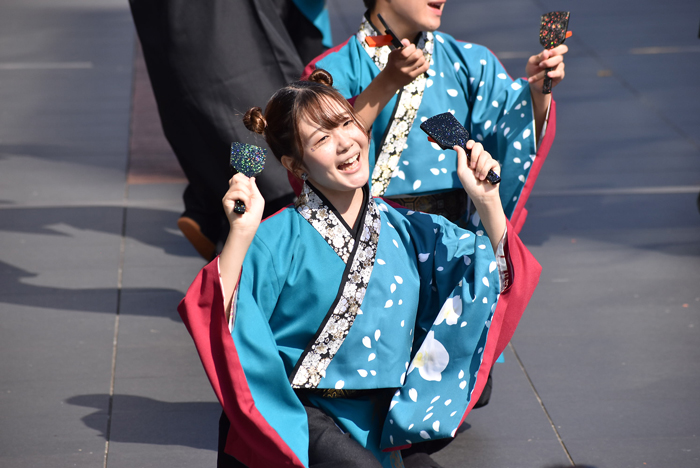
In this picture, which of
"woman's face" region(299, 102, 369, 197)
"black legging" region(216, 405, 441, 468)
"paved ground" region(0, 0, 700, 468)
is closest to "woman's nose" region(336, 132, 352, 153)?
"woman's face" region(299, 102, 369, 197)

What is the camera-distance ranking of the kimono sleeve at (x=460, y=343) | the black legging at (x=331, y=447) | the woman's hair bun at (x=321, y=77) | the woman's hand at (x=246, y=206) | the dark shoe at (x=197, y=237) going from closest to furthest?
the woman's hand at (x=246, y=206), the black legging at (x=331, y=447), the kimono sleeve at (x=460, y=343), the woman's hair bun at (x=321, y=77), the dark shoe at (x=197, y=237)

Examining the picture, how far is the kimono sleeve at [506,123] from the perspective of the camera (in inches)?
93.7

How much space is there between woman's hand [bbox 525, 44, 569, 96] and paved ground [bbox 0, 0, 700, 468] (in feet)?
3.57

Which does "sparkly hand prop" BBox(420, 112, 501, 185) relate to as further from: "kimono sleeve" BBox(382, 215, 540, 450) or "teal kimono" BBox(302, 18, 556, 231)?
"teal kimono" BBox(302, 18, 556, 231)

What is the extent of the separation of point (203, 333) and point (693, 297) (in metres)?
2.44

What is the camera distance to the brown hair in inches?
75.4

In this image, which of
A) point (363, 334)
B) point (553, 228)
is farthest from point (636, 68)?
point (363, 334)

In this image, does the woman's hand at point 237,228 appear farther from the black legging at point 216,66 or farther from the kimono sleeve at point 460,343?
the black legging at point 216,66

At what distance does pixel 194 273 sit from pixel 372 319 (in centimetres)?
207

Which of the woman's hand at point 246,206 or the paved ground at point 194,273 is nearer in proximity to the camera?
the woman's hand at point 246,206

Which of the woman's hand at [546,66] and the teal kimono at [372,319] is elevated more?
the woman's hand at [546,66]

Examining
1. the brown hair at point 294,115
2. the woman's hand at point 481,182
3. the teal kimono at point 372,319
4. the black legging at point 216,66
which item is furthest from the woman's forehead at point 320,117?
the black legging at point 216,66

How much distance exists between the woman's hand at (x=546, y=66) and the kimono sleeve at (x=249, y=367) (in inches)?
37.5

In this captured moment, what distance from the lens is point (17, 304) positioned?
139 inches
